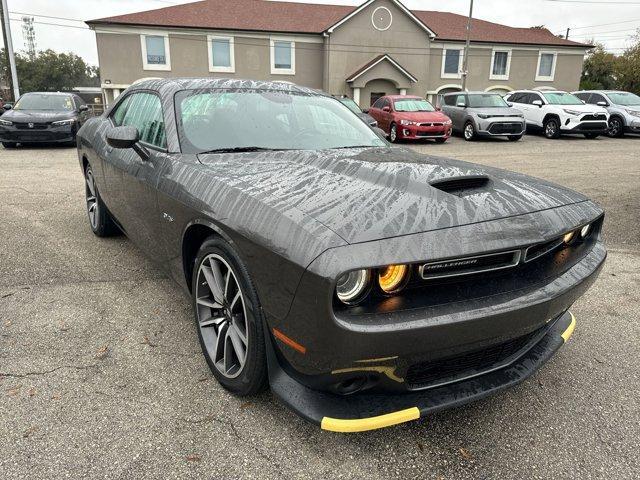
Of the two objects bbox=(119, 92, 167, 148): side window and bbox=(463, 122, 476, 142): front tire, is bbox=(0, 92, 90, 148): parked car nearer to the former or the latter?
bbox=(119, 92, 167, 148): side window

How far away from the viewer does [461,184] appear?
220cm

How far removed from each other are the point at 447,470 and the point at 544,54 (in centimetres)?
3725

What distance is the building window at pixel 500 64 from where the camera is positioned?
32.4 m

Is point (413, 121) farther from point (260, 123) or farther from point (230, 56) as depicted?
point (230, 56)

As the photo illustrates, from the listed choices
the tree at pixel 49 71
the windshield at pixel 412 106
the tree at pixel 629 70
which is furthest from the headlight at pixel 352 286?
the tree at pixel 49 71

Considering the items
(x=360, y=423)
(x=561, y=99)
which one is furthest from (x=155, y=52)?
(x=360, y=423)

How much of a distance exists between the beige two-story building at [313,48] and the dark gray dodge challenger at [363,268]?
2736 cm

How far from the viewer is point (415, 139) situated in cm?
1453

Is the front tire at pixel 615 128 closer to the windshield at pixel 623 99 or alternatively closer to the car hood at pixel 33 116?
the windshield at pixel 623 99

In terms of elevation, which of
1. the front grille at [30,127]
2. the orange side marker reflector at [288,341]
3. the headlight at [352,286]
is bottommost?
the orange side marker reflector at [288,341]

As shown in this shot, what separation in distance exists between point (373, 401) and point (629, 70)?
4819cm

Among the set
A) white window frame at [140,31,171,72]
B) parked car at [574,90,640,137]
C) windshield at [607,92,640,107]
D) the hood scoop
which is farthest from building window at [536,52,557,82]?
the hood scoop

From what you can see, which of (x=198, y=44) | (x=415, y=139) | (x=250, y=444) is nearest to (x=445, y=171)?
(x=250, y=444)

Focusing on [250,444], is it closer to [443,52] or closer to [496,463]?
[496,463]
